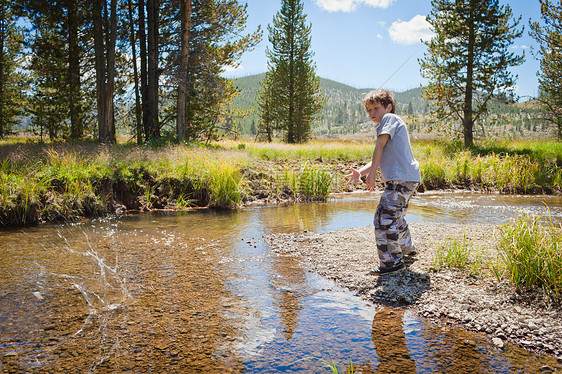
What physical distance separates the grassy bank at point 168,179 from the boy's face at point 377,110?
6.47 metres

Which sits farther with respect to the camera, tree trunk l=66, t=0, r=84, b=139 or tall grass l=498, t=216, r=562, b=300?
tree trunk l=66, t=0, r=84, b=139

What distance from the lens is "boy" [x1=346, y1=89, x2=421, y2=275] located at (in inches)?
165

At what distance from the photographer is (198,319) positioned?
335 cm

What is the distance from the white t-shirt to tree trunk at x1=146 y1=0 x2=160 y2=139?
46.6 feet

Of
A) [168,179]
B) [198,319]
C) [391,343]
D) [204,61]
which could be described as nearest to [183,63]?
[204,61]

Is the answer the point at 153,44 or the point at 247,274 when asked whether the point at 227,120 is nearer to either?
the point at 153,44

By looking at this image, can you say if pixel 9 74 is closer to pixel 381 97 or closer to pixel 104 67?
pixel 104 67

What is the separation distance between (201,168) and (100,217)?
3104mm

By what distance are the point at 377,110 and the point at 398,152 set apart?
1.86 feet

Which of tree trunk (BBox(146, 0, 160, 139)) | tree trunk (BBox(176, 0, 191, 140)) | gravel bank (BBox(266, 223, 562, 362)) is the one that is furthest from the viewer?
tree trunk (BBox(146, 0, 160, 139))

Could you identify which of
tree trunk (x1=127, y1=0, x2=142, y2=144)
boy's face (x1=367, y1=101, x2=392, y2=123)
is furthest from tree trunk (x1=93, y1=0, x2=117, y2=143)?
boy's face (x1=367, y1=101, x2=392, y2=123)

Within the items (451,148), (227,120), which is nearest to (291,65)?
(227,120)

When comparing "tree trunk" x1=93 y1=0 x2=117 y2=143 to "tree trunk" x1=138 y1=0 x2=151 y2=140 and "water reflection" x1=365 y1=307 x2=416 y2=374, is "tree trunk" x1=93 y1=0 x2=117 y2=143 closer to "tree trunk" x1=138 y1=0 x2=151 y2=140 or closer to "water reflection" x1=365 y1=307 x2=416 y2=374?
"tree trunk" x1=138 y1=0 x2=151 y2=140

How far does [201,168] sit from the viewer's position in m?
10.8
